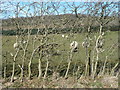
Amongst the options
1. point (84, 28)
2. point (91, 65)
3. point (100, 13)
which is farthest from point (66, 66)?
point (100, 13)

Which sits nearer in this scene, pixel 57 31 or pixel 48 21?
pixel 48 21

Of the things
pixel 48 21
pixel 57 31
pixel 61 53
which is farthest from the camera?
pixel 61 53

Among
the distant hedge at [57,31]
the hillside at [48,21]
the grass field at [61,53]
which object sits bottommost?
the grass field at [61,53]

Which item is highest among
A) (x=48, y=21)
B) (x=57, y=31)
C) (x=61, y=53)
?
(x=48, y=21)

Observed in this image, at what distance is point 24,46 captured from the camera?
11.6 ft

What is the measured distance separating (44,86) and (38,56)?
591mm

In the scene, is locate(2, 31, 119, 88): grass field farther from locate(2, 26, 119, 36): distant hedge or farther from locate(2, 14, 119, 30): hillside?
locate(2, 14, 119, 30): hillside

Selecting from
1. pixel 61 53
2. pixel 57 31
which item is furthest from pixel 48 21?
pixel 61 53

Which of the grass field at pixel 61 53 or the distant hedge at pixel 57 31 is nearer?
the distant hedge at pixel 57 31

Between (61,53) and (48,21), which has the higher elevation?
(48,21)

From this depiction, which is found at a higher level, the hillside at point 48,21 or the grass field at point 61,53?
the hillside at point 48,21

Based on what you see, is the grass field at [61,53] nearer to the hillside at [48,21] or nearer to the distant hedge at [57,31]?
the distant hedge at [57,31]

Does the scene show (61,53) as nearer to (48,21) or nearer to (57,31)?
(57,31)

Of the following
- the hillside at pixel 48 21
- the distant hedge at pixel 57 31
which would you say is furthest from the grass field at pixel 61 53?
the hillside at pixel 48 21
